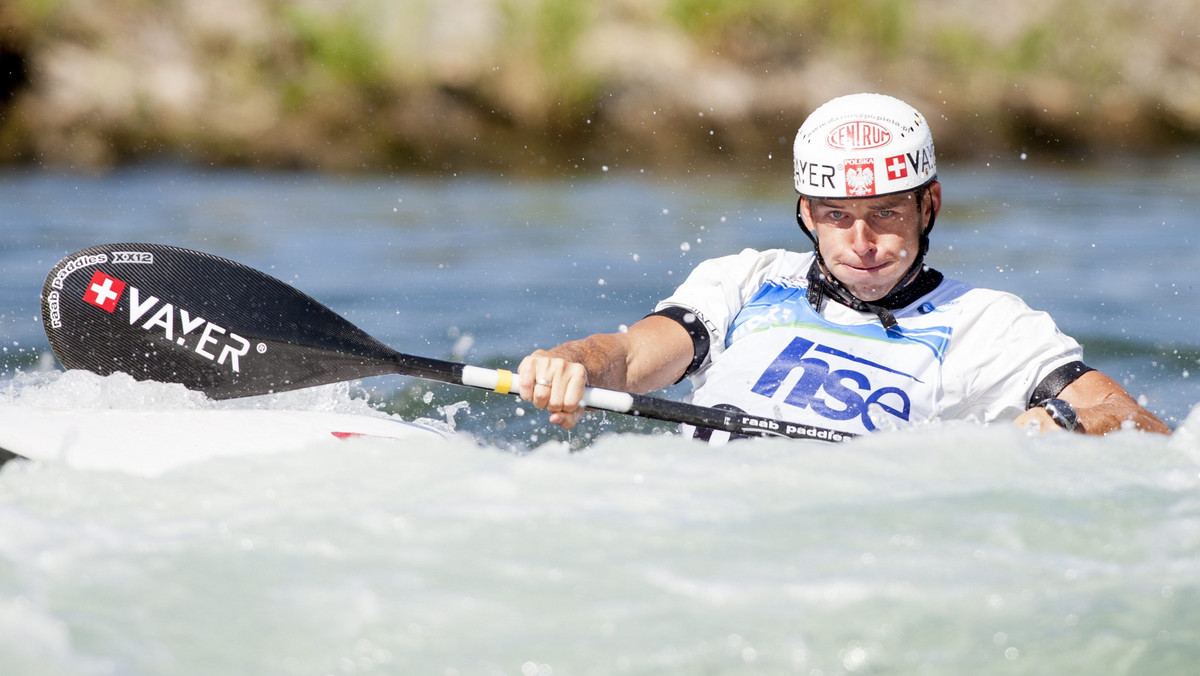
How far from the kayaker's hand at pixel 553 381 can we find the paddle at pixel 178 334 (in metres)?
0.60

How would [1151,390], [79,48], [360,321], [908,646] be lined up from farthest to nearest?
[79,48]
[360,321]
[1151,390]
[908,646]

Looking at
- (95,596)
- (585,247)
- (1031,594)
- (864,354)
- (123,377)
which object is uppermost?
(585,247)

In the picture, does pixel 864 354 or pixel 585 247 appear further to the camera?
pixel 585 247

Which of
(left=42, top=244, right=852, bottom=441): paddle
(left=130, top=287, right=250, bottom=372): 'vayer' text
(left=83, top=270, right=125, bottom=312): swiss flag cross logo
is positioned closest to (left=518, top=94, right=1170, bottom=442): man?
(left=42, top=244, right=852, bottom=441): paddle

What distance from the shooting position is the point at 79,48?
49.9ft

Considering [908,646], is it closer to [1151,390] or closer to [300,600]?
[300,600]

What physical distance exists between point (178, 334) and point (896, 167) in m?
2.44

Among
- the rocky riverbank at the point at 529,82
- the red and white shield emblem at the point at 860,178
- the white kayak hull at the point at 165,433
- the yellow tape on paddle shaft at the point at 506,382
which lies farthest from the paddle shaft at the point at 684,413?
the rocky riverbank at the point at 529,82

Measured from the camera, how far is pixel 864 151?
4.02 metres

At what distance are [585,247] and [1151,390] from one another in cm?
459

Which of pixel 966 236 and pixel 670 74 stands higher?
pixel 670 74

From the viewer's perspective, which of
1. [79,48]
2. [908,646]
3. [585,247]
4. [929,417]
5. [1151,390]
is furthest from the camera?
[79,48]

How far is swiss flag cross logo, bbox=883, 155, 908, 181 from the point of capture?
4.01 metres

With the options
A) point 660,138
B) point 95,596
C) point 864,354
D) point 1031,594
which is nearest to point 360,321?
point 864,354
